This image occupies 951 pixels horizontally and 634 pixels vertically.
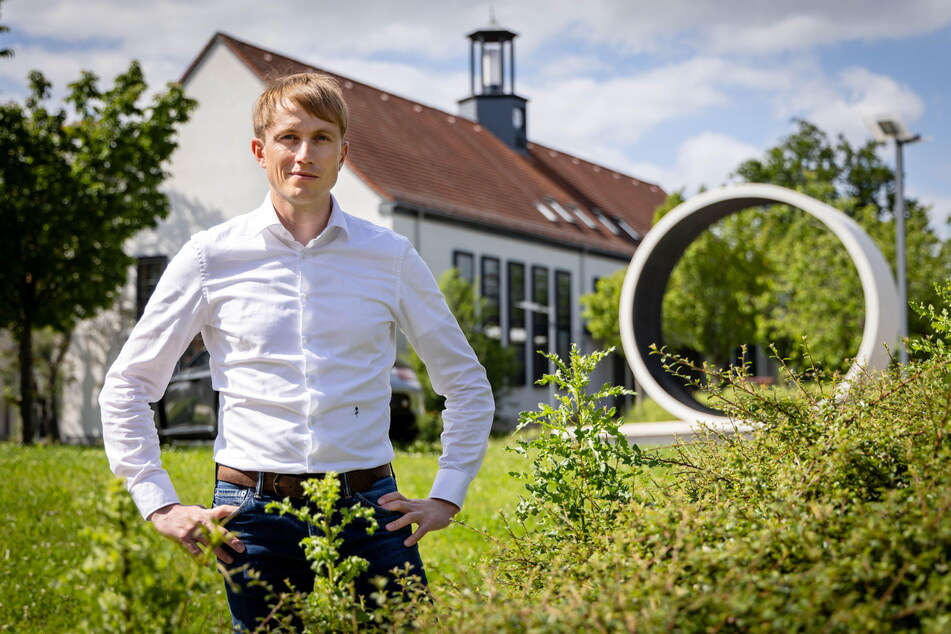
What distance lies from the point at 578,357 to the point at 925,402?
2.84 feet

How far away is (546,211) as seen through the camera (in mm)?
31266

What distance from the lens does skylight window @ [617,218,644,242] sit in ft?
115

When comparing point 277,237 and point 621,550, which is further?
point 277,237

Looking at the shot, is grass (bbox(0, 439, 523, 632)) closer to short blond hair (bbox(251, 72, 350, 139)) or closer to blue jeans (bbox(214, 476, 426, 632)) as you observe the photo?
blue jeans (bbox(214, 476, 426, 632))

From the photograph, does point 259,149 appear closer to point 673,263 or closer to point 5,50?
point 673,263

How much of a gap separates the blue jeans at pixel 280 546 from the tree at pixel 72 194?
16757 millimetres

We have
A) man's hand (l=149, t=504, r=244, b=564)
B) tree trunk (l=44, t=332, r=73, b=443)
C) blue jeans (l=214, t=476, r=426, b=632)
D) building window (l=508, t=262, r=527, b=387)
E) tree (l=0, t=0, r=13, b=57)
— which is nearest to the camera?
man's hand (l=149, t=504, r=244, b=564)

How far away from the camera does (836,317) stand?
23188mm

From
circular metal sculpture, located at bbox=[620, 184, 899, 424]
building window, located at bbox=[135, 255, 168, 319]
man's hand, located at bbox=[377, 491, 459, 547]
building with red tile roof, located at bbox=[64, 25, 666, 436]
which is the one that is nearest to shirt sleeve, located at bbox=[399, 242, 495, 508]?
man's hand, located at bbox=[377, 491, 459, 547]

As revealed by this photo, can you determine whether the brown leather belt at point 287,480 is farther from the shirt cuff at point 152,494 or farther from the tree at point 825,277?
the tree at point 825,277

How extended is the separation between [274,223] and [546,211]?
94.3 ft

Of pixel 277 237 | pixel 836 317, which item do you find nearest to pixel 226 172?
pixel 836 317

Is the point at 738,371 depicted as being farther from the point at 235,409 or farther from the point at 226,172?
the point at 226,172

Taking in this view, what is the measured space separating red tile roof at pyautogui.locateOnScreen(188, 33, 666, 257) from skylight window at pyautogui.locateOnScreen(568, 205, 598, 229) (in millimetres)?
54
